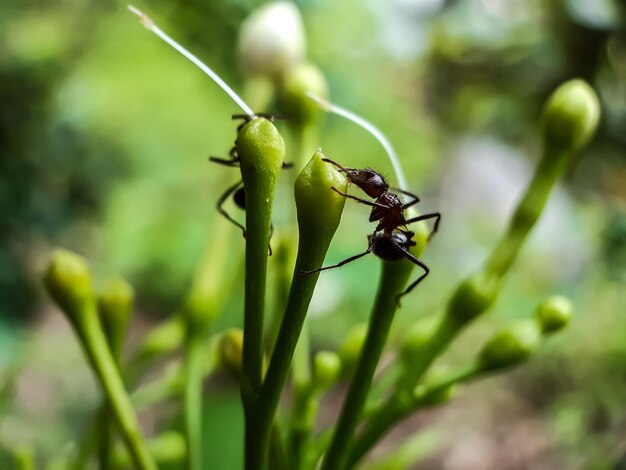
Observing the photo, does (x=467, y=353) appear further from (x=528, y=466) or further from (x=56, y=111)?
(x=56, y=111)

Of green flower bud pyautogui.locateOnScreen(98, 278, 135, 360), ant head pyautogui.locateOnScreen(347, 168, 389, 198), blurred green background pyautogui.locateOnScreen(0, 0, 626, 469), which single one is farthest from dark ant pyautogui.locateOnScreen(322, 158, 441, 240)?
blurred green background pyautogui.locateOnScreen(0, 0, 626, 469)

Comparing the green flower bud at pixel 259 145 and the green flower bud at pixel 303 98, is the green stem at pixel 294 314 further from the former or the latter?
the green flower bud at pixel 303 98

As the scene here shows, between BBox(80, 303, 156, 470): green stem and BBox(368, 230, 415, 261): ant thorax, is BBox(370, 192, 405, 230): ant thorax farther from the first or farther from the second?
BBox(80, 303, 156, 470): green stem

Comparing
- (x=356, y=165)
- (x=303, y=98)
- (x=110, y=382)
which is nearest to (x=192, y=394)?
(x=110, y=382)

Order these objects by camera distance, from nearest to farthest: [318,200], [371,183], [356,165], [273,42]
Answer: [318,200] → [371,183] → [273,42] → [356,165]

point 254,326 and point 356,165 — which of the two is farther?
point 356,165

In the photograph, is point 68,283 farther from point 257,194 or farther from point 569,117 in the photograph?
point 569,117

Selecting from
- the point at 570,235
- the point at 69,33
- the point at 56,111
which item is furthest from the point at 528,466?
the point at 69,33

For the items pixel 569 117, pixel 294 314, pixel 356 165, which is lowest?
pixel 294 314
